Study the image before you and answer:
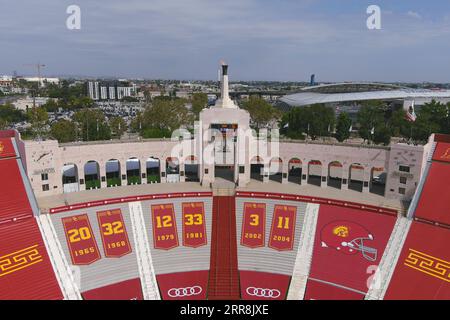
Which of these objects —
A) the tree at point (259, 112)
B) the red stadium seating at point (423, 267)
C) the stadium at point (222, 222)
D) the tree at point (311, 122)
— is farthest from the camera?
the tree at point (259, 112)

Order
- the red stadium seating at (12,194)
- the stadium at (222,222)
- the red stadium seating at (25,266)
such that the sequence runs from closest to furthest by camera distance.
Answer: the red stadium seating at (25,266) < the stadium at (222,222) < the red stadium seating at (12,194)

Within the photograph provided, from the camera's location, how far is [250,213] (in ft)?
110

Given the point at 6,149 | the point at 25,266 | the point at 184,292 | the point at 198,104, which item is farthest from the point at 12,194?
the point at 198,104

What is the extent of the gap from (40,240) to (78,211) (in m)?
4.03

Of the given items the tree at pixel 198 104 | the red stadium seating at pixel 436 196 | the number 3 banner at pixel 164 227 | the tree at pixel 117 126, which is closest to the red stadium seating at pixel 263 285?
the number 3 banner at pixel 164 227

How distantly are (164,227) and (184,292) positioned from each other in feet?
23.5

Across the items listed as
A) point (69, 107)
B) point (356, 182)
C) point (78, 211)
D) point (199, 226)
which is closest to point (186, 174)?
point (199, 226)

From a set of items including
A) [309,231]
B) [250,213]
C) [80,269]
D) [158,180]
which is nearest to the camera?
[80,269]

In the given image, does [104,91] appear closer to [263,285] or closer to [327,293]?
[263,285]

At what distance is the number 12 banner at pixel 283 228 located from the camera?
100 feet

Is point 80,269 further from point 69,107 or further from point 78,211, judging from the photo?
point 69,107

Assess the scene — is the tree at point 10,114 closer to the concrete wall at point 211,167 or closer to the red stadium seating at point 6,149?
the red stadium seating at point 6,149

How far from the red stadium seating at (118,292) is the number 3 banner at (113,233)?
303 centimetres

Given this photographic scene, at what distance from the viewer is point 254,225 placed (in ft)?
106
